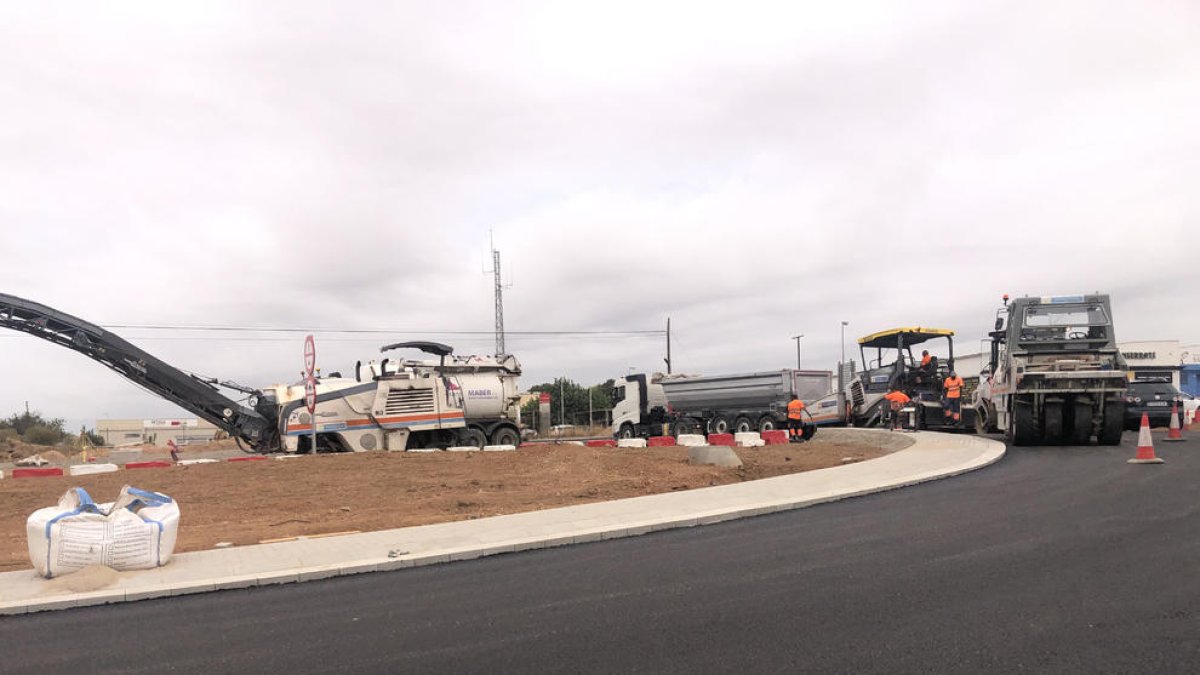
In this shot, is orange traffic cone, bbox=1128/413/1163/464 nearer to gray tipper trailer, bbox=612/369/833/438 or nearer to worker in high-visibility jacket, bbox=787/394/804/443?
worker in high-visibility jacket, bbox=787/394/804/443

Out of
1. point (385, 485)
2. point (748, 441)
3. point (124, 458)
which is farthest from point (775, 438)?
point (124, 458)

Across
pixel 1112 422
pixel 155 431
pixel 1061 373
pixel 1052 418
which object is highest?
pixel 1061 373

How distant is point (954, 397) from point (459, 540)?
17.1 m

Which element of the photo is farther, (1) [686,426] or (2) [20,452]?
(2) [20,452]

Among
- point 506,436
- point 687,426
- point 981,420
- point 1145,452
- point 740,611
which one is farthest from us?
point 687,426

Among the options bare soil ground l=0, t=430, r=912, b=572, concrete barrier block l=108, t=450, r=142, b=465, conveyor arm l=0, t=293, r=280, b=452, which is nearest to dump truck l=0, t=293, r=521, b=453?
conveyor arm l=0, t=293, r=280, b=452

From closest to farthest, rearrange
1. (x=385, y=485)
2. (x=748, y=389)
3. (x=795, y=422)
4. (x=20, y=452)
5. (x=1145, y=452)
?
(x=1145, y=452)
(x=385, y=485)
(x=795, y=422)
(x=748, y=389)
(x=20, y=452)

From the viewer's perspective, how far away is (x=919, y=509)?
922 centimetres

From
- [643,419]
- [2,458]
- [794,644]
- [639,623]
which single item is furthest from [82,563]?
[2,458]

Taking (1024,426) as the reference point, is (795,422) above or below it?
below

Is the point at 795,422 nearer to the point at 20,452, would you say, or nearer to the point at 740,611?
the point at 740,611

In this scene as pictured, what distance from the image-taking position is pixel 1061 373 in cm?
1599

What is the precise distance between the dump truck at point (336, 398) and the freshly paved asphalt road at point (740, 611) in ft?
51.0

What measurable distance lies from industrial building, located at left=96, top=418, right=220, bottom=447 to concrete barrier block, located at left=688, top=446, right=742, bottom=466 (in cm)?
7029
